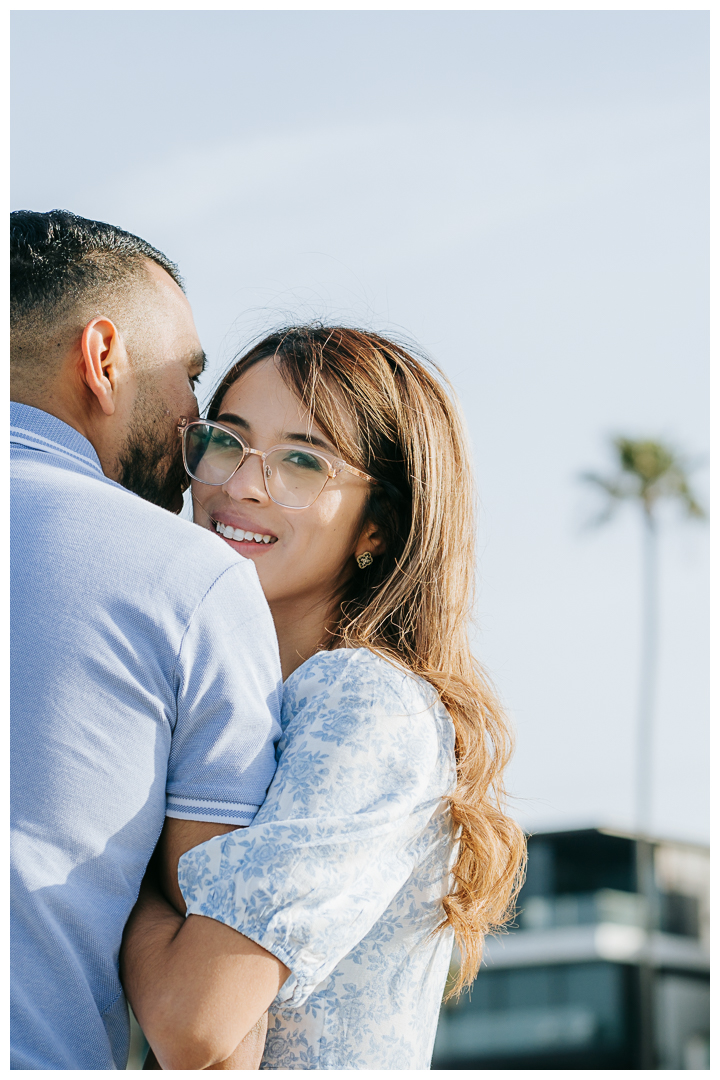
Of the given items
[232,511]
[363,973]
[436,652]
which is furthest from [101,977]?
[232,511]

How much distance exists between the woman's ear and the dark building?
1160 inches

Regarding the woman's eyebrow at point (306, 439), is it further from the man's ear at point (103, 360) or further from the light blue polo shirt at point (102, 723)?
the light blue polo shirt at point (102, 723)

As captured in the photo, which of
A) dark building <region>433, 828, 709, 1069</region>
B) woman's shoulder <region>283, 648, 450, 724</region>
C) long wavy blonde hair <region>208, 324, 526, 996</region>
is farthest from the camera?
dark building <region>433, 828, 709, 1069</region>

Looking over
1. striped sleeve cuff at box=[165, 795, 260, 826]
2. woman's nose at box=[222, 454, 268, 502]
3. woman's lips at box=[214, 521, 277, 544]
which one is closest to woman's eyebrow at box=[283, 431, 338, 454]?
woman's nose at box=[222, 454, 268, 502]

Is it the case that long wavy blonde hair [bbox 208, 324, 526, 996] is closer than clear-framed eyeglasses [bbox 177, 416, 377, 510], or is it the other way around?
long wavy blonde hair [bbox 208, 324, 526, 996]

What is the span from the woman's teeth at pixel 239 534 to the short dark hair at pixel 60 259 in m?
0.86

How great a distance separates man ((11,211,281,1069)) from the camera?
2.17 m

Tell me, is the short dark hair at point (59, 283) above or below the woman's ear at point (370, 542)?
above

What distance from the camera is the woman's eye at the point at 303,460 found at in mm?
3371

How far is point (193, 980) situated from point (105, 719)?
1.83 feet

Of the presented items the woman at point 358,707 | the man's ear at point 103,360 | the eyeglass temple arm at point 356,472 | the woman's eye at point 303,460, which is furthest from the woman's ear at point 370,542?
the man's ear at point 103,360

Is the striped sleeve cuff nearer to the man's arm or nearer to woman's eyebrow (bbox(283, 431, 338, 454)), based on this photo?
the man's arm

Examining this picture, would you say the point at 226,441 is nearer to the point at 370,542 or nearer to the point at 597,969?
the point at 370,542
